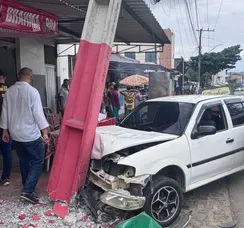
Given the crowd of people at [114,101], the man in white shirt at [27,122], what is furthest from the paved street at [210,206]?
the crowd of people at [114,101]

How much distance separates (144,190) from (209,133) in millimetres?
1469

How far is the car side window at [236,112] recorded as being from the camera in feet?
18.1

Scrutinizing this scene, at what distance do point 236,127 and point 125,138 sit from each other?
219 centimetres

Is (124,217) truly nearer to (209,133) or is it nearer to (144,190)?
(144,190)

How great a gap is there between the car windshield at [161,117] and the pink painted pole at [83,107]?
109 cm

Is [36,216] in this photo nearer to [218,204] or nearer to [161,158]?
[161,158]

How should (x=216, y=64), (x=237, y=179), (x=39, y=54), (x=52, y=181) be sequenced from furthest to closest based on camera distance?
(x=216, y=64), (x=39, y=54), (x=237, y=179), (x=52, y=181)

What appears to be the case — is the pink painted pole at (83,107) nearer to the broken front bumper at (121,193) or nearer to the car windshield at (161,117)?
the broken front bumper at (121,193)

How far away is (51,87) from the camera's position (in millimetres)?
12172

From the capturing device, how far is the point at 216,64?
41.8 meters

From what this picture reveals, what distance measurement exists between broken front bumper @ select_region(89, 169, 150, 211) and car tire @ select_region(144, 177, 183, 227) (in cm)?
19

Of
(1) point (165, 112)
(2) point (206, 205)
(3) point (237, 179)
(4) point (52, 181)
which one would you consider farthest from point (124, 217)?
(3) point (237, 179)

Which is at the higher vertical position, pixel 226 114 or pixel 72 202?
pixel 226 114

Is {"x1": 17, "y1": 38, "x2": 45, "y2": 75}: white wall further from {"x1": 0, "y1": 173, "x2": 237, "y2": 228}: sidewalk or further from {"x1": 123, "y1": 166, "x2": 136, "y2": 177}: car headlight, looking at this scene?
{"x1": 123, "y1": 166, "x2": 136, "y2": 177}: car headlight
